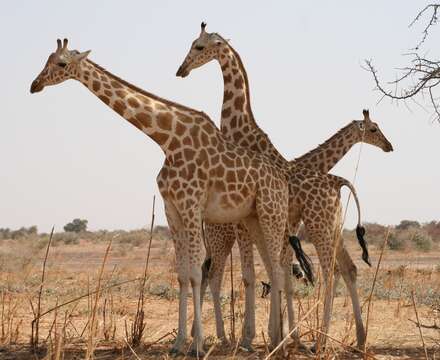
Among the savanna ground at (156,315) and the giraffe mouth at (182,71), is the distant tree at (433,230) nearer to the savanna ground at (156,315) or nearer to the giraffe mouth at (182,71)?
the savanna ground at (156,315)

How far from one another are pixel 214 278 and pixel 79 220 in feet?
139

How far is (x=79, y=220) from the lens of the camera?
49.9 meters

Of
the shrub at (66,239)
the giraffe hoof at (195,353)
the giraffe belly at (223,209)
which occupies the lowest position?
the giraffe hoof at (195,353)

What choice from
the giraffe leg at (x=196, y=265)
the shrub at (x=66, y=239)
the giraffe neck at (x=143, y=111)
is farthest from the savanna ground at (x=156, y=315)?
the shrub at (x=66, y=239)

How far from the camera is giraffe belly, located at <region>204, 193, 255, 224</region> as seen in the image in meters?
7.29

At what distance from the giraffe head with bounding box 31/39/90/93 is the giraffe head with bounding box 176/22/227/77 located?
5.89 ft

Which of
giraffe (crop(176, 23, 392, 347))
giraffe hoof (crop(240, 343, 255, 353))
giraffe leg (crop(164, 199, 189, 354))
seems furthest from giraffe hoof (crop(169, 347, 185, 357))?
giraffe (crop(176, 23, 392, 347))

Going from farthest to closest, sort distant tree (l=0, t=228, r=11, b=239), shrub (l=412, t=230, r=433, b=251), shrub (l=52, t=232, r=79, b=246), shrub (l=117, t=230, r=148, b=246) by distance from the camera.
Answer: distant tree (l=0, t=228, r=11, b=239) → shrub (l=52, t=232, r=79, b=246) → shrub (l=117, t=230, r=148, b=246) → shrub (l=412, t=230, r=433, b=251)

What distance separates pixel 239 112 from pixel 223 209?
178 cm

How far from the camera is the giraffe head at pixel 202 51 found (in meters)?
8.69

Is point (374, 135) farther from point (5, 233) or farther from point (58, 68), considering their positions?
point (5, 233)

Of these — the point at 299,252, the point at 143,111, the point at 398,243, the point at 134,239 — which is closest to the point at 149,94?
the point at 143,111

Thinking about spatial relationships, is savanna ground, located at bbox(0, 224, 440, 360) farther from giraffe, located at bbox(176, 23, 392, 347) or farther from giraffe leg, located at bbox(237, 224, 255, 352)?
giraffe, located at bbox(176, 23, 392, 347)

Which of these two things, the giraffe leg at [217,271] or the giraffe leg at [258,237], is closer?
the giraffe leg at [258,237]
